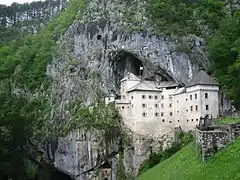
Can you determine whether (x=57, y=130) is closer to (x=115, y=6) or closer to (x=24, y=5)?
(x=115, y=6)

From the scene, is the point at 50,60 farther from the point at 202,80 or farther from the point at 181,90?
the point at 202,80

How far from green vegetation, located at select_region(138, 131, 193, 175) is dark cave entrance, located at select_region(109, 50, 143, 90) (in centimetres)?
1448

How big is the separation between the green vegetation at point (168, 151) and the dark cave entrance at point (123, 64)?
14479mm

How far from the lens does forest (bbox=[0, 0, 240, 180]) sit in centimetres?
6712

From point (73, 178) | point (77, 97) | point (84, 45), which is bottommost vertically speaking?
point (73, 178)

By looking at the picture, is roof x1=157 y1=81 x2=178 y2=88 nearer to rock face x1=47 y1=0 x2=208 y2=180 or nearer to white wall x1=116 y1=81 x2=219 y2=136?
rock face x1=47 y1=0 x2=208 y2=180

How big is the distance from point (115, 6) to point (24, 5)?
90334 millimetres

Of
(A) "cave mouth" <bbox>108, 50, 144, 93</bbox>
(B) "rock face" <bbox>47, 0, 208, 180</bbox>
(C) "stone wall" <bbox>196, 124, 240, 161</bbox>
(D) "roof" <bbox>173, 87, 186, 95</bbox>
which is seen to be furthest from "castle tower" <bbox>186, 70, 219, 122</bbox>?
(C) "stone wall" <bbox>196, 124, 240, 161</bbox>

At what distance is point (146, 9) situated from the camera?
7456 centimetres

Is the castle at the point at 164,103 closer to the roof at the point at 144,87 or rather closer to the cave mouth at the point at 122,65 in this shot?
the roof at the point at 144,87

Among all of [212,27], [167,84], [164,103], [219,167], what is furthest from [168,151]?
[219,167]

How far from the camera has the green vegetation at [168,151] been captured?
59.3 m

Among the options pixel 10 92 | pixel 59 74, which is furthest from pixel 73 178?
pixel 10 92

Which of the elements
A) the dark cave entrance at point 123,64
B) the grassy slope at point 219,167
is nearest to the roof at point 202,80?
the dark cave entrance at point 123,64
